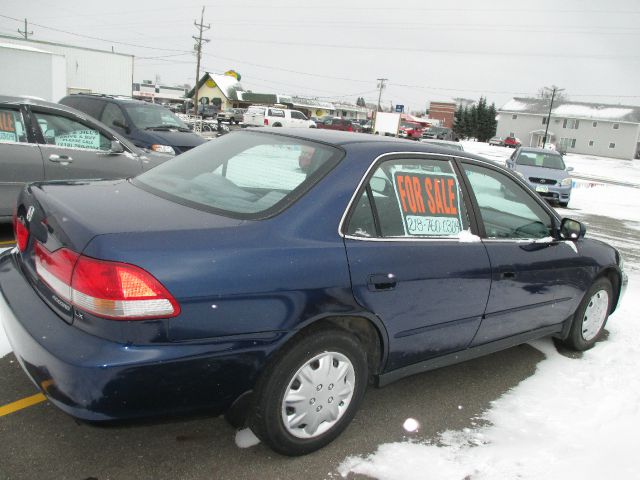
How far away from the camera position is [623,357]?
4.34m

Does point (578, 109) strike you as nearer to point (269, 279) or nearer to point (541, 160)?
point (541, 160)

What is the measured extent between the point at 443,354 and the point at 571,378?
1.35 metres

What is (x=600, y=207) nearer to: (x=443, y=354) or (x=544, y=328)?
(x=544, y=328)

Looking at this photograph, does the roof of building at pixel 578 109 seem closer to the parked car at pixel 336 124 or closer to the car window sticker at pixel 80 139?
the parked car at pixel 336 124

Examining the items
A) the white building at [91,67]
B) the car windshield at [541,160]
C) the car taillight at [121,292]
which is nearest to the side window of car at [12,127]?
the car taillight at [121,292]

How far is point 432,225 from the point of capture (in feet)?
9.98

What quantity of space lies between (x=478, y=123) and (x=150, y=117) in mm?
72422

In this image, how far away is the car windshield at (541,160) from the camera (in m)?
15.0

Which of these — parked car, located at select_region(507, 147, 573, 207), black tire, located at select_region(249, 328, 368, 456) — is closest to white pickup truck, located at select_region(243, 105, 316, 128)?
parked car, located at select_region(507, 147, 573, 207)

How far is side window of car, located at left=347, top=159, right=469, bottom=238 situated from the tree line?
77.1m

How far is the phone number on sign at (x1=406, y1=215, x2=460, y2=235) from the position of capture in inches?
116

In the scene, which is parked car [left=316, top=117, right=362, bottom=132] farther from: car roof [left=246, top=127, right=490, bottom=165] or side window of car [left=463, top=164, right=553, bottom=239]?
car roof [left=246, top=127, right=490, bottom=165]

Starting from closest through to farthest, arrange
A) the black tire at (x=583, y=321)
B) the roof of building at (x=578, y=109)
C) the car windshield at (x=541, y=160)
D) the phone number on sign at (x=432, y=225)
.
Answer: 1. the phone number on sign at (x=432, y=225)
2. the black tire at (x=583, y=321)
3. the car windshield at (x=541, y=160)
4. the roof of building at (x=578, y=109)

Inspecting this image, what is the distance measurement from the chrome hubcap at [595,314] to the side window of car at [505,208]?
943 mm
